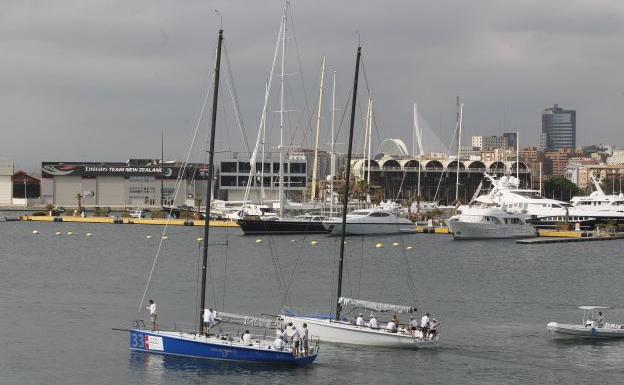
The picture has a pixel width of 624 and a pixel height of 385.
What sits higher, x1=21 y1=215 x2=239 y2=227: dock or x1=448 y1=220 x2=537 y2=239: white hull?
x1=448 y1=220 x2=537 y2=239: white hull

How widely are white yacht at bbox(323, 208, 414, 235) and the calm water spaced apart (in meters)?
1.70

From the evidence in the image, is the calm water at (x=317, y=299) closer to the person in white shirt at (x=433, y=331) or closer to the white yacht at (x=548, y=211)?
the person in white shirt at (x=433, y=331)

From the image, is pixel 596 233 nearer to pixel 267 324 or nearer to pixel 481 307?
pixel 481 307

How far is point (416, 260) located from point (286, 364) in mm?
53300

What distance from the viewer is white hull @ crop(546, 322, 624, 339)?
49.4 m

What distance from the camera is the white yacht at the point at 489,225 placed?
123 meters

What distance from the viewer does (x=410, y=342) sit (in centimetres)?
4556

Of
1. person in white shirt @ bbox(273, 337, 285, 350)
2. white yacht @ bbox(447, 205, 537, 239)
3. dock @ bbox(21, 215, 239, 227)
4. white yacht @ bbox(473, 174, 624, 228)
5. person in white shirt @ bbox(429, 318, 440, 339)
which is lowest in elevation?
person in white shirt @ bbox(273, 337, 285, 350)

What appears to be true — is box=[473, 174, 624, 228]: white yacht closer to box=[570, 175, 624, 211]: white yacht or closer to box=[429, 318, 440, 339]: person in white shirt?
box=[570, 175, 624, 211]: white yacht

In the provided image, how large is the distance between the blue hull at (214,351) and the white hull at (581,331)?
1367 centimetres

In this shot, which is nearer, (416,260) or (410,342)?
(410,342)

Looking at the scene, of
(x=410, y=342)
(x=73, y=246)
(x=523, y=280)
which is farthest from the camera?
(x=73, y=246)

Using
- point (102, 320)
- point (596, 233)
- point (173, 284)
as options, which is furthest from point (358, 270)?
point (596, 233)

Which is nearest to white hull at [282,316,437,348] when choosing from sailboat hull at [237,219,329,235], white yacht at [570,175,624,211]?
sailboat hull at [237,219,329,235]
